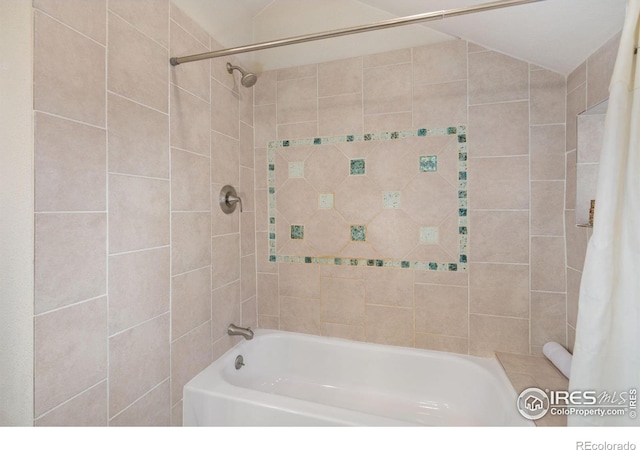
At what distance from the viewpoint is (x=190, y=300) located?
54.1 inches

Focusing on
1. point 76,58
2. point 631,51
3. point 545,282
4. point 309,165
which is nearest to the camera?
point 631,51

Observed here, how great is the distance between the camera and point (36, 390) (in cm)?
79

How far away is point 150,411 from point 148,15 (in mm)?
1570

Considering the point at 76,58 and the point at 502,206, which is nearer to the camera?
the point at 76,58

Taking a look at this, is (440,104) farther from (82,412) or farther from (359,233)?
(82,412)

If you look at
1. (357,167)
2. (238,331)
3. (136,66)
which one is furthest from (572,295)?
(136,66)

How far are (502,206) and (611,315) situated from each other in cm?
82

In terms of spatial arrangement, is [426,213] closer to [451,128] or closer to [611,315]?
[451,128]

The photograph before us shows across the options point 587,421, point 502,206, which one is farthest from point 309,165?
point 587,421

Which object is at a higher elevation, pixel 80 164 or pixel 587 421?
pixel 80 164

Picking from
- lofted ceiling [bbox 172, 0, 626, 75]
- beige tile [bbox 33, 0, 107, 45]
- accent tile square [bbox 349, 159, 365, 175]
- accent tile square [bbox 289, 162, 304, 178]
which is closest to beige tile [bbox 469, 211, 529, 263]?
accent tile square [bbox 349, 159, 365, 175]

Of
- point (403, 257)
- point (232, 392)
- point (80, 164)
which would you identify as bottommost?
point (232, 392)

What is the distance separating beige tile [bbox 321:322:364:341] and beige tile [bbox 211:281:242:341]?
1.79 ft

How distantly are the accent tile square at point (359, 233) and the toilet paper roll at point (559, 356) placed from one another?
3.45 ft
